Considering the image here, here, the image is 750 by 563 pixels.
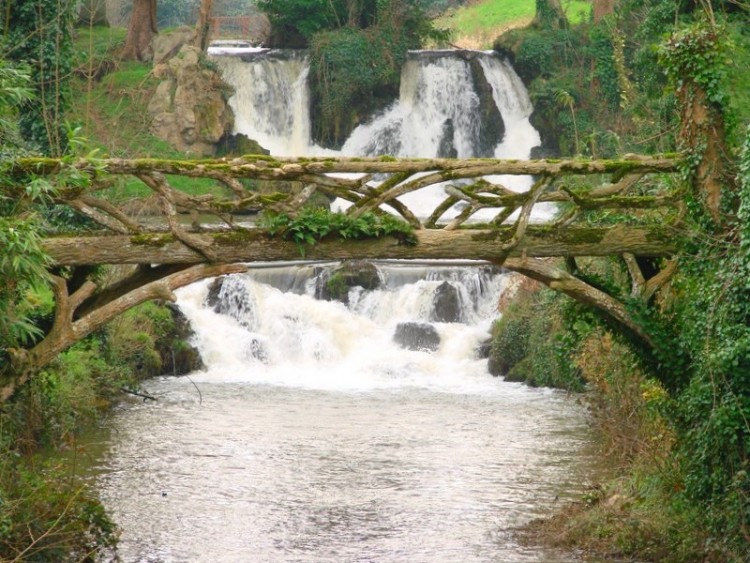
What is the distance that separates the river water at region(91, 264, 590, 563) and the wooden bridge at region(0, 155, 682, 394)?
9.88ft

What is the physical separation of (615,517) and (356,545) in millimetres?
2852

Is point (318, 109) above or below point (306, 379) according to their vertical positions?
above

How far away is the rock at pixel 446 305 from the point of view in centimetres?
2873

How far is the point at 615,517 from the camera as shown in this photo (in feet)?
46.2

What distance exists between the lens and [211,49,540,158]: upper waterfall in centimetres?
4222

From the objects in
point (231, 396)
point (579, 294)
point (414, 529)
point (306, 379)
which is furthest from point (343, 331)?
point (579, 294)

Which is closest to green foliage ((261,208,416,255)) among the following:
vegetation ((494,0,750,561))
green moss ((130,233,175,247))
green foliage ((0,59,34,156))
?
green moss ((130,233,175,247))

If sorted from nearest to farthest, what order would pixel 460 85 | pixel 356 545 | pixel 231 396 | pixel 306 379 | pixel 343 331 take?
pixel 356 545, pixel 231 396, pixel 306 379, pixel 343 331, pixel 460 85

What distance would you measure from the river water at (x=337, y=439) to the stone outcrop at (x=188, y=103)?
12026 mm

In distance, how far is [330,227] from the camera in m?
12.6

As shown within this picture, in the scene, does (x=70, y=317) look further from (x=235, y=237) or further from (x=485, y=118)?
(x=485, y=118)

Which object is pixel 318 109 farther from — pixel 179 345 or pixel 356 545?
pixel 356 545

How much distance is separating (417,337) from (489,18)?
28.6m

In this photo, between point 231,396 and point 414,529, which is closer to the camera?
point 414,529
